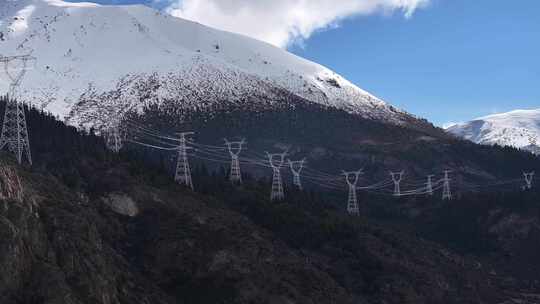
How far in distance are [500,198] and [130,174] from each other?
9310 cm

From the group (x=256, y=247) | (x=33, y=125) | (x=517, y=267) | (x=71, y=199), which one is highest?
(x=33, y=125)

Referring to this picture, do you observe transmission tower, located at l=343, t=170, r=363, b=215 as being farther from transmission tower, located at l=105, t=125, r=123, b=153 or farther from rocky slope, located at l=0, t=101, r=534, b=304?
transmission tower, located at l=105, t=125, r=123, b=153

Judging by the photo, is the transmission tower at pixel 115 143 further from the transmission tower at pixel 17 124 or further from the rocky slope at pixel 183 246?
the transmission tower at pixel 17 124

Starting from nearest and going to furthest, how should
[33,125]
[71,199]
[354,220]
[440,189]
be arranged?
[71,199], [354,220], [33,125], [440,189]

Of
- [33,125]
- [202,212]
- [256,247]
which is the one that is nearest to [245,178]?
[33,125]

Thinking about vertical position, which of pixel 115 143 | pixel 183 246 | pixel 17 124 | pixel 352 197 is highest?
pixel 17 124

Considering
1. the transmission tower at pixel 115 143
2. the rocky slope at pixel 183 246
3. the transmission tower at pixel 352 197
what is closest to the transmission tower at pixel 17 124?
the rocky slope at pixel 183 246

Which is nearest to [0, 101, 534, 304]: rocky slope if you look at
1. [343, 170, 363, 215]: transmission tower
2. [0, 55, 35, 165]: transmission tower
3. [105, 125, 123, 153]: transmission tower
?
[0, 55, 35, 165]: transmission tower

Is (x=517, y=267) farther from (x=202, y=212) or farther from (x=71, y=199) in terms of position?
(x=71, y=199)

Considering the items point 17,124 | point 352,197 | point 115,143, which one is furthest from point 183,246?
point 352,197

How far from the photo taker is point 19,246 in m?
51.4

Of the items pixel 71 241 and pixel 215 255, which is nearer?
pixel 71 241

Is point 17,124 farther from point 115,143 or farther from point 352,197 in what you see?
point 352,197

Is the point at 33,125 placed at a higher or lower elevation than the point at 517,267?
higher
